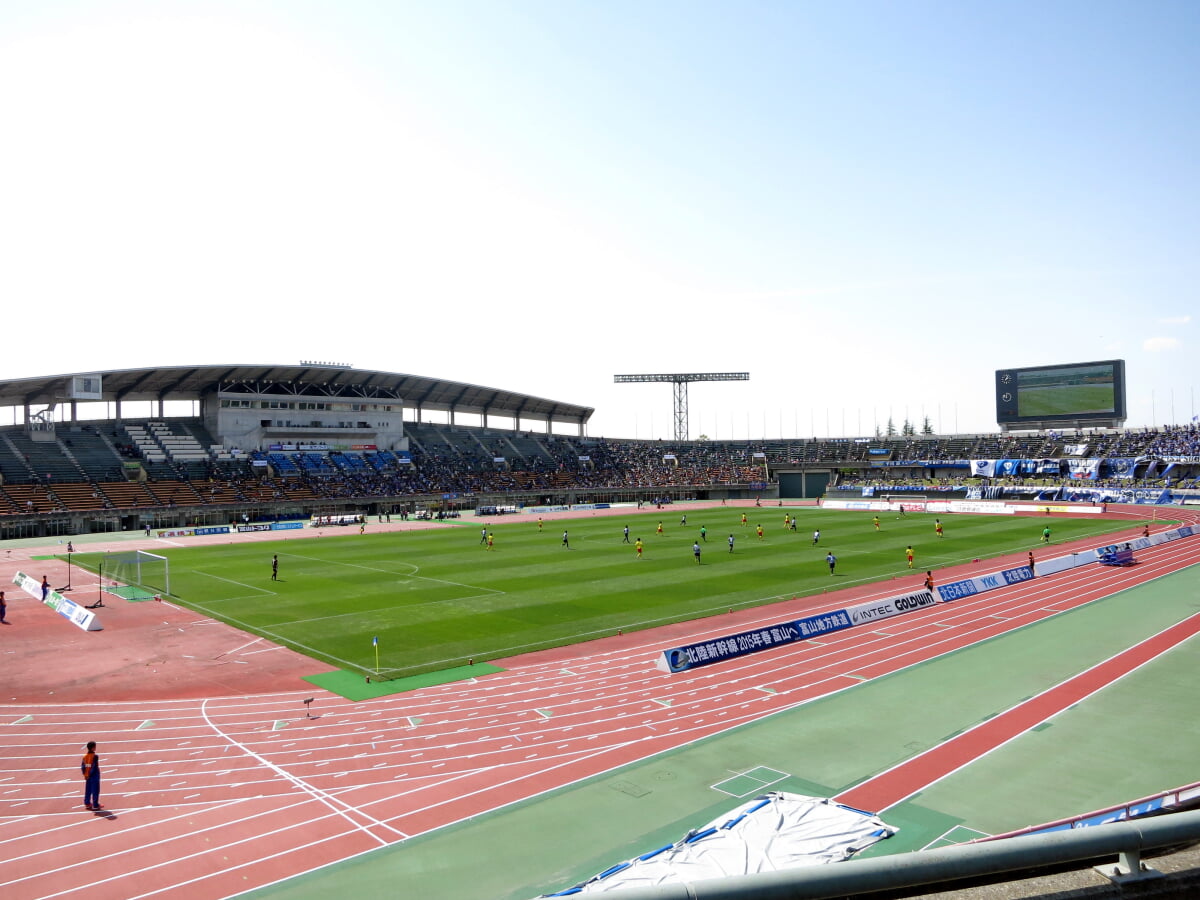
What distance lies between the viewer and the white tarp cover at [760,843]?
34.8 ft

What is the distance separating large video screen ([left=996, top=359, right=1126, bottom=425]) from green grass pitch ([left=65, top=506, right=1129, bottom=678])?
3593cm

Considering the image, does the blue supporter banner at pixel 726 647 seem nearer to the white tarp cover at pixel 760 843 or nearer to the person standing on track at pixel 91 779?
the white tarp cover at pixel 760 843

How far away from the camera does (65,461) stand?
2832 inches

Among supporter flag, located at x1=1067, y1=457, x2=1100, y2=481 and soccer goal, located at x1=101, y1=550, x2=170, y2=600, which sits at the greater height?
supporter flag, located at x1=1067, y1=457, x2=1100, y2=481

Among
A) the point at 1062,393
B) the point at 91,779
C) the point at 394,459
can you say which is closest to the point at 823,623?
the point at 91,779

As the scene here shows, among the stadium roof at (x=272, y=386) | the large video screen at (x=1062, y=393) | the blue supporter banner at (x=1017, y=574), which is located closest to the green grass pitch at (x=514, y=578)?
the blue supporter banner at (x=1017, y=574)

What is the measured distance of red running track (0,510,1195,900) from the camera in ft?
42.2

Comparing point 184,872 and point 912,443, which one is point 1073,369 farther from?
point 184,872

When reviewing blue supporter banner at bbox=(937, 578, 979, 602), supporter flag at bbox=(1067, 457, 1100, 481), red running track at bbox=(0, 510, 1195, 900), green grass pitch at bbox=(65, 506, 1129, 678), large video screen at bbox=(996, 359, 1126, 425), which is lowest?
red running track at bbox=(0, 510, 1195, 900)

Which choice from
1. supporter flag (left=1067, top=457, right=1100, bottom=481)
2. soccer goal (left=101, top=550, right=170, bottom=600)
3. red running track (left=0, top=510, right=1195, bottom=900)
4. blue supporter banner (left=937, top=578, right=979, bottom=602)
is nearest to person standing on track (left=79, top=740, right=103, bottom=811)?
red running track (left=0, top=510, right=1195, bottom=900)

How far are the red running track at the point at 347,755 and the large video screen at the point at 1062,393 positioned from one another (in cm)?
8369

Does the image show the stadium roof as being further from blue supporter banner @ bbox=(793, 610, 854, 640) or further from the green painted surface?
blue supporter banner @ bbox=(793, 610, 854, 640)

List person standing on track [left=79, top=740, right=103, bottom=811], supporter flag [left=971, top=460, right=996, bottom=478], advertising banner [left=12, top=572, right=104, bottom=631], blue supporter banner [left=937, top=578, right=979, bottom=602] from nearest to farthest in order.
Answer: person standing on track [left=79, top=740, right=103, bottom=811]
advertising banner [left=12, top=572, right=104, bottom=631]
blue supporter banner [left=937, top=578, right=979, bottom=602]
supporter flag [left=971, top=460, right=996, bottom=478]

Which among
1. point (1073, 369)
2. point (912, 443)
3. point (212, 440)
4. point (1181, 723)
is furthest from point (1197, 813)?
point (912, 443)
